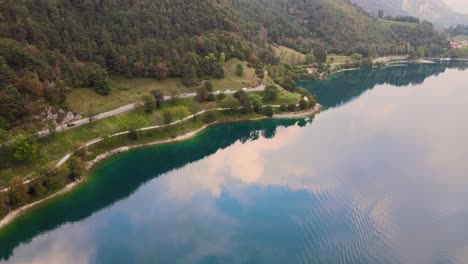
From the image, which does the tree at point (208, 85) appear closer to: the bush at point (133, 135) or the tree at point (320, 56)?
the bush at point (133, 135)

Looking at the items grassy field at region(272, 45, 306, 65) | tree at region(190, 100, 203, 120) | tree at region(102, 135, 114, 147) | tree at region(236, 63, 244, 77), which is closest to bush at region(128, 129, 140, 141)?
tree at region(102, 135, 114, 147)

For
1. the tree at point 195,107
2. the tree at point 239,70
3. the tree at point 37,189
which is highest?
the tree at point 239,70

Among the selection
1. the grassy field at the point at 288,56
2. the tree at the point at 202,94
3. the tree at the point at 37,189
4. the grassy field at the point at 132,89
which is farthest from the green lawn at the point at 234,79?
the tree at the point at 37,189

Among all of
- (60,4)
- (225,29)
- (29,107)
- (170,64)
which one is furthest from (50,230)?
(225,29)

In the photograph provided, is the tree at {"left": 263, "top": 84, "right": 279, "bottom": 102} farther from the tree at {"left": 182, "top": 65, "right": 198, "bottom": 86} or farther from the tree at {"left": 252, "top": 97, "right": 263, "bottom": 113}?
the tree at {"left": 182, "top": 65, "right": 198, "bottom": 86}

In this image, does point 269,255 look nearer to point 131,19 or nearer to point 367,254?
point 367,254

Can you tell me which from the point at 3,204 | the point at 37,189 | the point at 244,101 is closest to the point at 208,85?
the point at 244,101
